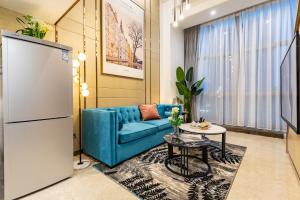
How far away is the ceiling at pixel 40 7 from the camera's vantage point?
6.16 ft

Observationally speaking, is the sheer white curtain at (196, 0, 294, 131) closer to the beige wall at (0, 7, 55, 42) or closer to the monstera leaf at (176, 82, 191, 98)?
the monstera leaf at (176, 82, 191, 98)

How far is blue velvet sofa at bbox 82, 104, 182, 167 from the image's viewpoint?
6.96ft

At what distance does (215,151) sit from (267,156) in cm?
80

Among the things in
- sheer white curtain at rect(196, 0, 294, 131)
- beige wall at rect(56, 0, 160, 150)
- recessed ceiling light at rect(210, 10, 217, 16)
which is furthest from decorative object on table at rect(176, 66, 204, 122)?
recessed ceiling light at rect(210, 10, 217, 16)

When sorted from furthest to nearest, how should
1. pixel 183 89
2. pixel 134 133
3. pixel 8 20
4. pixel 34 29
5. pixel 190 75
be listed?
pixel 190 75
pixel 183 89
pixel 134 133
pixel 8 20
pixel 34 29

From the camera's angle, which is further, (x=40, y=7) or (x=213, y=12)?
(x=213, y=12)

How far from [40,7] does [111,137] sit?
1.95 metres

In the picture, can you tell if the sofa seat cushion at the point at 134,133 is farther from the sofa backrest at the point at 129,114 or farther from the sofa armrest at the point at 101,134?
the sofa backrest at the point at 129,114

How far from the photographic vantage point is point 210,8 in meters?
3.81

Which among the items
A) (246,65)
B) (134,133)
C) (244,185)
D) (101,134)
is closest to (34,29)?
(101,134)

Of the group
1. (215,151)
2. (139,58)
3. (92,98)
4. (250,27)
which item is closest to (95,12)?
(139,58)

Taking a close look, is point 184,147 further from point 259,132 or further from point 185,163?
point 259,132

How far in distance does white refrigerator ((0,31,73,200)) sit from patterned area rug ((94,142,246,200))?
2.21 ft

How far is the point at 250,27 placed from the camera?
3846mm
